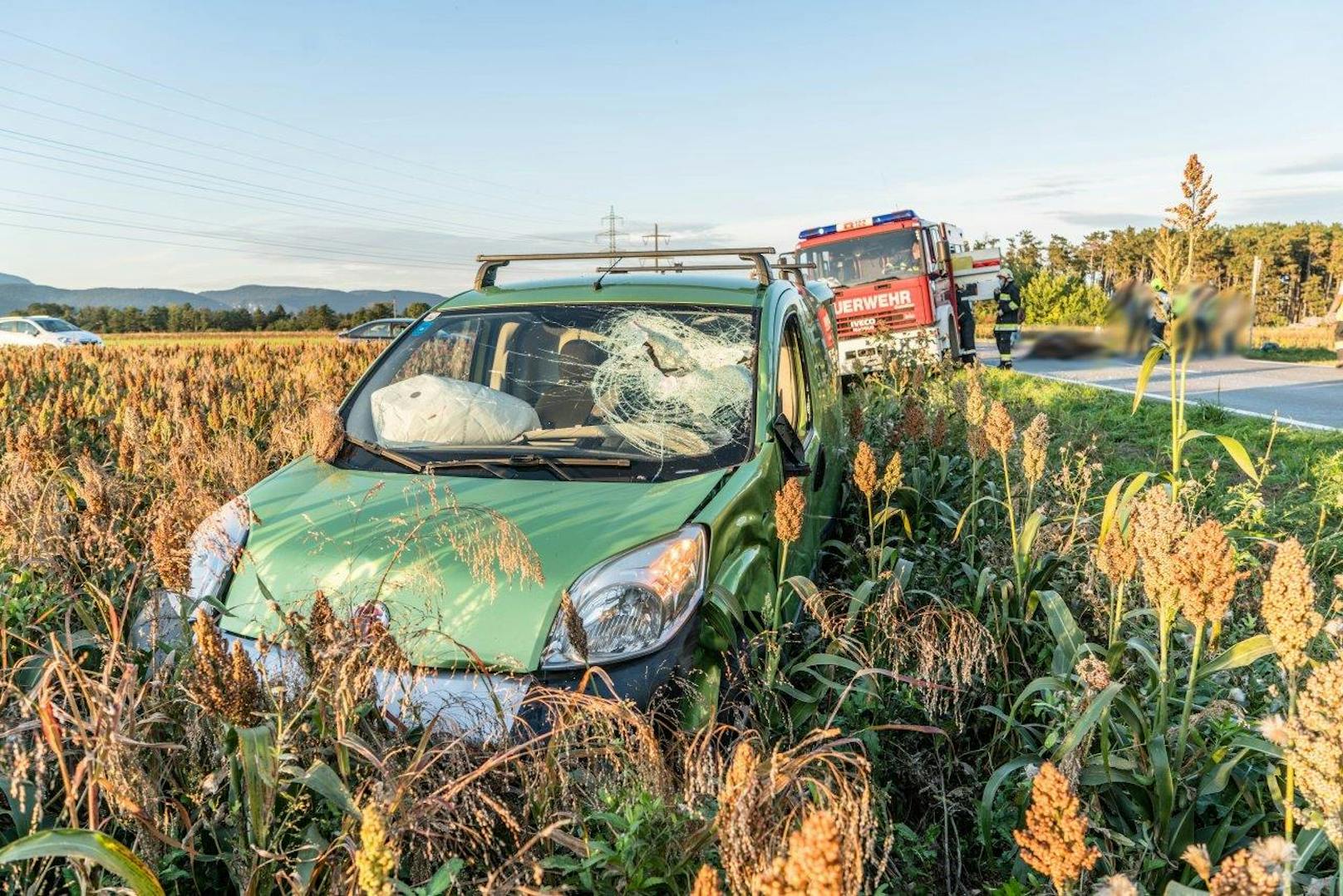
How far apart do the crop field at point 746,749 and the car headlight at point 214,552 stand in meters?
0.09

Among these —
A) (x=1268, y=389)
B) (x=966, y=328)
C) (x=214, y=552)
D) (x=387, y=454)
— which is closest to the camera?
(x=214, y=552)

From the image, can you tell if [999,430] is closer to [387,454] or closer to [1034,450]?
[1034,450]

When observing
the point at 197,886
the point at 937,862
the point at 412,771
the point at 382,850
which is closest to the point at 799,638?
the point at 937,862

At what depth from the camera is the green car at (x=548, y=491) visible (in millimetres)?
2699

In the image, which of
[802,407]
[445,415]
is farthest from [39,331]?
[802,407]

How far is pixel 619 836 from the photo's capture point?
80.7 inches

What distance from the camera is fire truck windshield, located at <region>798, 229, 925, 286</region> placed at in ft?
58.9

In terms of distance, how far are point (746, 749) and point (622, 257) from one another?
3469 mm

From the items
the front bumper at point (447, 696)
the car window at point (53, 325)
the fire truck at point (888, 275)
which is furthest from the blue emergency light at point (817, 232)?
the car window at point (53, 325)

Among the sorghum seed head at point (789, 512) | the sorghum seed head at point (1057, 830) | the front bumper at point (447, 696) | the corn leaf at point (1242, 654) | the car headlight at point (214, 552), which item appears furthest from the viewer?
the sorghum seed head at point (789, 512)

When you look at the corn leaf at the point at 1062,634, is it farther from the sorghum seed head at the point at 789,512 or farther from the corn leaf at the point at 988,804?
the sorghum seed head at the point at 789,512

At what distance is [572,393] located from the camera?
13.8 ft

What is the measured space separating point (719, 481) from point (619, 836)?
152 centimetres

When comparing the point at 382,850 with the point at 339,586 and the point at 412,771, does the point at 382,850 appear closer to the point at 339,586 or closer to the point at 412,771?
the point at 412,771
